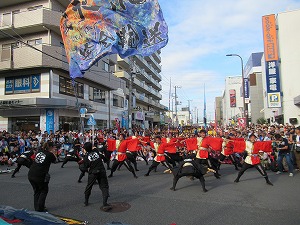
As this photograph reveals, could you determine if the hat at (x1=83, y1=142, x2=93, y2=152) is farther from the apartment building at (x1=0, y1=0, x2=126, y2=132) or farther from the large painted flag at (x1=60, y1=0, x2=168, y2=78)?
the apartment building at (x1=0, y1=0, x2=126, y2=132)

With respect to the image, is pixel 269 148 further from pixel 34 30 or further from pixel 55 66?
pixel 34 30

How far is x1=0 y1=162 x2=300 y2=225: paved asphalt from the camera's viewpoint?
5387 mm

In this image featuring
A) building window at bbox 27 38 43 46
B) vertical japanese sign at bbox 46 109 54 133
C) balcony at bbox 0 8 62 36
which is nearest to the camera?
balcony at bbox 0 8 62 36

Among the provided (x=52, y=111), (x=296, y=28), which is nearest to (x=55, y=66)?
(x=52, y=111)

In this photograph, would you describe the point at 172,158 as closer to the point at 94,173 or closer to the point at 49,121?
the point at 94,173

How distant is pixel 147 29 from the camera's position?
9.32 meters

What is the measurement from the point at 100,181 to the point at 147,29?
569cm

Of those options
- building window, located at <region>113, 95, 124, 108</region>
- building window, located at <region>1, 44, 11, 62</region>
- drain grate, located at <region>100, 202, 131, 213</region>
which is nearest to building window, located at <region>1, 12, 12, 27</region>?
building window, located at <region>1, 44, 11, 62</region>

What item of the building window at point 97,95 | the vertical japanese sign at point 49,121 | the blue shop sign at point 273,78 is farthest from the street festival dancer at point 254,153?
the blue shop sign at point 273,78

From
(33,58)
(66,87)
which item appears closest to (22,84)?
(33,58)

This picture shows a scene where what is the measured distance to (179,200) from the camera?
675 centimetres

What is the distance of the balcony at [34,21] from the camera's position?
2138 centimetres

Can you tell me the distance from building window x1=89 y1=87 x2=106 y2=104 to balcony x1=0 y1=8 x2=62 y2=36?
7.93 metres

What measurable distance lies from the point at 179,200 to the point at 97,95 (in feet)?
81.2
